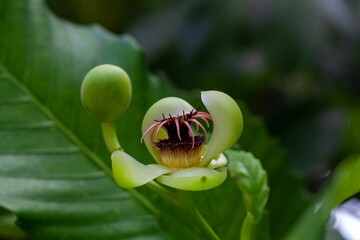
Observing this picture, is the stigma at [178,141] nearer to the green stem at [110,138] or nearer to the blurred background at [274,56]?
the green stem at [110,138]

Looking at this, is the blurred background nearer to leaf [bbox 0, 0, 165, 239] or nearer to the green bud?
leaf [bbox 0, 0, 165, 239]

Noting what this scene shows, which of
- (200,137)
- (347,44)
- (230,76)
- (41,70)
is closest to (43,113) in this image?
(41,70)

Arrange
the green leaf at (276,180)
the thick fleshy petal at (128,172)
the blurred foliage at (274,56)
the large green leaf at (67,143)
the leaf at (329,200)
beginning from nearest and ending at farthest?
the leaf at (329,200) → the thick fleshy petal at (128,172) → the large green leaf at (67,143) → the green leaf at (276,180) → the blurred foliage at (274,56)

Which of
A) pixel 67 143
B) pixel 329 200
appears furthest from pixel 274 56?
pixel 329 200

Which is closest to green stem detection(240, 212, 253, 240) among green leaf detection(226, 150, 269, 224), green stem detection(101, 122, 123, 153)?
green leaf detection(226, 150, 269, 224)

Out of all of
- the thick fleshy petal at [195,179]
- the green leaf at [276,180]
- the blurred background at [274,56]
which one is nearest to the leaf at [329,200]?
the thick fleshy petal at [195,179]

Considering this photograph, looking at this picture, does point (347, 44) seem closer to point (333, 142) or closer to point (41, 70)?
point (333, 142)
